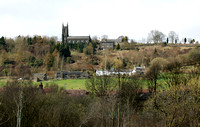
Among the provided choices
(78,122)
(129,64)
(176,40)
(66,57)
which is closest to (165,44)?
(176,40)

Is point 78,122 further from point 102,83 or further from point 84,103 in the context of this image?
point 102,83

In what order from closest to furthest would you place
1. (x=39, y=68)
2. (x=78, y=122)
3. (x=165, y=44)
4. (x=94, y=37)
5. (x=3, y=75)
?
(x=78, y=122), (x=3, y=75), (x=39, y=68), (x=165, y=44), (x=94, y=37)

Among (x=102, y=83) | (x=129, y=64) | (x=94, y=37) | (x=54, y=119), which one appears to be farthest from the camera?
(x=94, y=37)

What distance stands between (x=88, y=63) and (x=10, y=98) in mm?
50369

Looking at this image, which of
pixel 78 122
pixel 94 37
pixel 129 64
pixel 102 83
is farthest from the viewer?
A: pixel 94 37

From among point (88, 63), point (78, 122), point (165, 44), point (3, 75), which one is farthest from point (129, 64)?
point (78, 122)

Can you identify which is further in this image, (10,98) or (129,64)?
(129,64)

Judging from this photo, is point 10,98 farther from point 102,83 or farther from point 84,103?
point 102,83

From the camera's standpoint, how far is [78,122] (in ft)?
52.7

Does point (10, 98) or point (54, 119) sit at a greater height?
point (10, 98)

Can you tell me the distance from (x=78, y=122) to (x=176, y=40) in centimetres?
8818

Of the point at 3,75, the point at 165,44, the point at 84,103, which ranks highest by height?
the point at 165,44

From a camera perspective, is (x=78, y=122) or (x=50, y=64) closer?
(x=78, y=122)

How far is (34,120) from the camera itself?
13.8 metres
